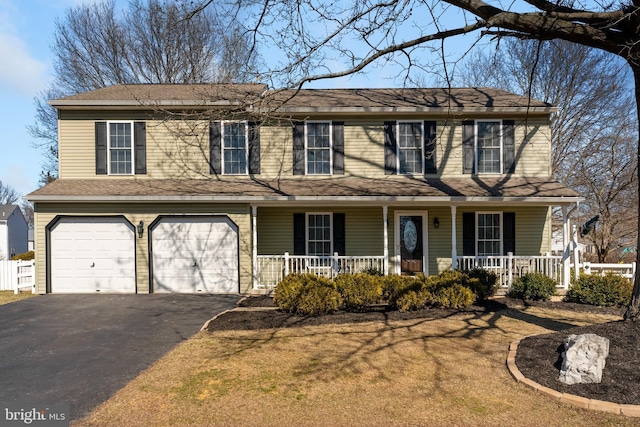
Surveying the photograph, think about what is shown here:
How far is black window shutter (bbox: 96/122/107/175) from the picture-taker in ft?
44.5

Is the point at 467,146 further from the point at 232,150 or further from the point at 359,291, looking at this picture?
the point at 232,150

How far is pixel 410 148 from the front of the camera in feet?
45.4

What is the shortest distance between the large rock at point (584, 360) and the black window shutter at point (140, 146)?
12629 millimetres

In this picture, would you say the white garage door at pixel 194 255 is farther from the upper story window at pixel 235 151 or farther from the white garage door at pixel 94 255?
the upper story window at pixel 235 151

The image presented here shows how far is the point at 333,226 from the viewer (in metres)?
13.8

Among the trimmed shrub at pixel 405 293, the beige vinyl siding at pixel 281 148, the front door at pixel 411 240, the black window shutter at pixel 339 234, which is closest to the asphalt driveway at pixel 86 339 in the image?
the black window shutter at pixel 339 234

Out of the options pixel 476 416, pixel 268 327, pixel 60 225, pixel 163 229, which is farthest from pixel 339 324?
pixel 60 225

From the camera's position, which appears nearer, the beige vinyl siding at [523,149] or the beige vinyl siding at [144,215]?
the beige vinyl siding at [144,215]

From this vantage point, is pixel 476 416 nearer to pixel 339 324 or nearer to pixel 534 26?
pixel 339 324

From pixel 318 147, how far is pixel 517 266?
724 centimetres

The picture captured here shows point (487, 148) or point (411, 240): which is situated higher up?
point (487, 148)

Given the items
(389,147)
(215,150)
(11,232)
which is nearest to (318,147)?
(389,147)

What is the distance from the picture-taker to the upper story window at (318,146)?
13.8m

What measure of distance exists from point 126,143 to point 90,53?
16568mm
